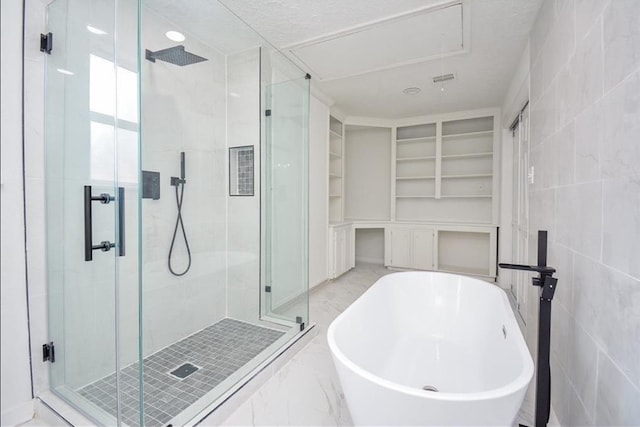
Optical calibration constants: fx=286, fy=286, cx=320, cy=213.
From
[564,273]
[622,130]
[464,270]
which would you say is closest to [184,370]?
[564,273]

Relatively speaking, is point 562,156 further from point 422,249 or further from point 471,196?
point 422,249

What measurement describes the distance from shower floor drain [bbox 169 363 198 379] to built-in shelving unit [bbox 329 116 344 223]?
2.79m

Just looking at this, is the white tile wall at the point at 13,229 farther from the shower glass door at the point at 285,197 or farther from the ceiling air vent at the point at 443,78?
the ceiling air vent at the point at 443,78

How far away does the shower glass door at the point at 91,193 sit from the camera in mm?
1468

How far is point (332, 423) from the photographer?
149 cm

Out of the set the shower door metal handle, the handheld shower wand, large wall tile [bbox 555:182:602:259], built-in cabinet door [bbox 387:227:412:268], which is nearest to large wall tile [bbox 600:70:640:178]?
large wall tile [bbox 555:182:602:259]

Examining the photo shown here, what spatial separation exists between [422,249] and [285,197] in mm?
2583

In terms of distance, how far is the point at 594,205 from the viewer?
1127 mm

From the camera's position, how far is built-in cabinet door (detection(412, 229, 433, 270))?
168 inches

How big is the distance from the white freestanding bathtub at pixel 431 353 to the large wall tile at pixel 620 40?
1036 mm

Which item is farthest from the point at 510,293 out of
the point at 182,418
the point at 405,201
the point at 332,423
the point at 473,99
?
the point at 182,418

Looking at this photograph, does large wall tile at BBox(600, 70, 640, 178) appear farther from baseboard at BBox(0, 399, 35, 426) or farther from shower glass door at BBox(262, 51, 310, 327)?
baseboard at BBox(0, 399, 35, 426)

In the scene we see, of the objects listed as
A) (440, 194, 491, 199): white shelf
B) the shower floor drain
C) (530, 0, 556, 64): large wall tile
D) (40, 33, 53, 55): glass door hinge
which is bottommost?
the shower floor drain

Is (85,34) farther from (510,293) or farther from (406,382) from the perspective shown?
(510,293)
